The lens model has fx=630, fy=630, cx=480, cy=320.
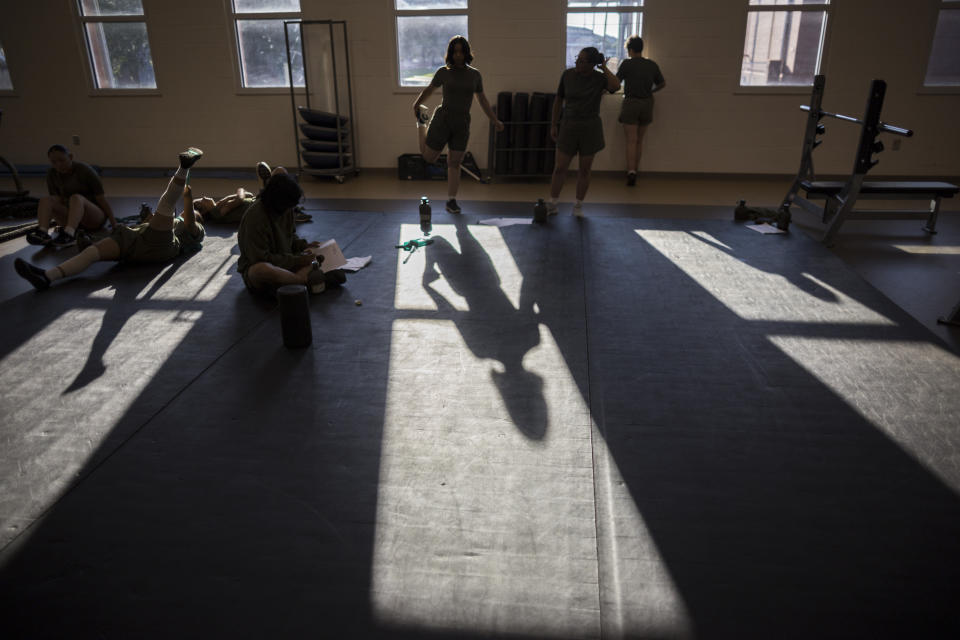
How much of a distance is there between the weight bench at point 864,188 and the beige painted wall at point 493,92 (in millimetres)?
2205

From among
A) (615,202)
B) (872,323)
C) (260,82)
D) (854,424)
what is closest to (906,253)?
(872,323)

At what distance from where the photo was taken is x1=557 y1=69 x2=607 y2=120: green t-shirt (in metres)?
5.66

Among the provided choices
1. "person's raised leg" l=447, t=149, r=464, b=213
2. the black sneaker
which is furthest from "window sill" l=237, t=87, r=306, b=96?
the black sneaker

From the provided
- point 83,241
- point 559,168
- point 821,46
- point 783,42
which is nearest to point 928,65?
point 821,46

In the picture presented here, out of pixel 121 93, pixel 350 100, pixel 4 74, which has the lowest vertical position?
pixel 350 100

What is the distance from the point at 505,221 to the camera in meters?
6.06

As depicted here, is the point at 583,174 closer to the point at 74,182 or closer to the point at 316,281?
the point at 316,281

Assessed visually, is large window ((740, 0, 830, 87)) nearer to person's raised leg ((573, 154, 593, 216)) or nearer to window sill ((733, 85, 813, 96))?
window sill ((733, 85, 813, 96))

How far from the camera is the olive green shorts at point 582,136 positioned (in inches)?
230

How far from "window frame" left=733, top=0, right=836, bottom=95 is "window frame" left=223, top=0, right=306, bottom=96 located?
5.60 metres

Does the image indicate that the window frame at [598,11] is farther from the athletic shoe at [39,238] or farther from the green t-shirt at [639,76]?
the athletic shoe at [39,238]

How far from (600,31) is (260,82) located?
15.1ft

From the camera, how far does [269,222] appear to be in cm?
391

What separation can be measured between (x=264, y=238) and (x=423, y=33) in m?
5.38
